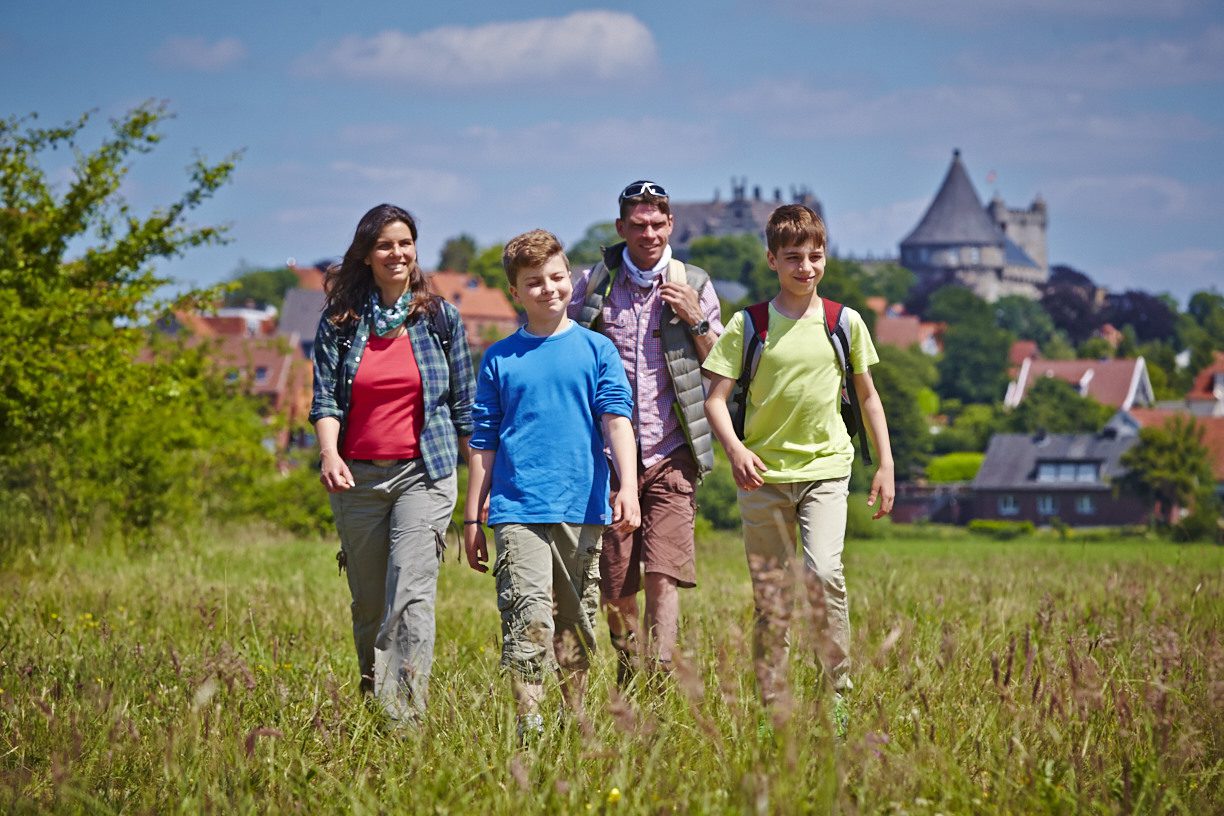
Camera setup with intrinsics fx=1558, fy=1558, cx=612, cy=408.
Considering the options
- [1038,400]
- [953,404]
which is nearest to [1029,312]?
[953,404]

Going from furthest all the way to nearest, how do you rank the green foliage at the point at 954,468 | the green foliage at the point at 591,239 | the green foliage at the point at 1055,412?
the green foliage at the point at 591,239 < the green foliage at the point at 1055,412 < the green foliage at the point at 954,468

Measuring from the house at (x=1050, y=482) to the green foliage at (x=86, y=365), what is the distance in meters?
74.2

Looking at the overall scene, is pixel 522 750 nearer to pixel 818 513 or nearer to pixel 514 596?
pixel 514 596

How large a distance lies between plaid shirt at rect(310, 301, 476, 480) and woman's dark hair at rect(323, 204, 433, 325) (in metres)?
0.04

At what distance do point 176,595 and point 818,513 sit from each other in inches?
170

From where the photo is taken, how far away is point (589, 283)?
5.62 m

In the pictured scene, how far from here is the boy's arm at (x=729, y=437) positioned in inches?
201

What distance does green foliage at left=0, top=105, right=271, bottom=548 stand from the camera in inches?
428

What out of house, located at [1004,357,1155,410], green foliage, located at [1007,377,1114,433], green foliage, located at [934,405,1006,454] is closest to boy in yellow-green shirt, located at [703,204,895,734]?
green foliage, located at [1007,377,1114,433]

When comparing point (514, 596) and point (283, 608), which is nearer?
point (514, 596)

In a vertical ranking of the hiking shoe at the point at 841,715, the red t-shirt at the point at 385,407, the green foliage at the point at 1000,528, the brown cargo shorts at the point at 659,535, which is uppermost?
the red t-shirt at the point at 385,407

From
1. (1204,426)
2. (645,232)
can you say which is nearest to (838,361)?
(645,232)

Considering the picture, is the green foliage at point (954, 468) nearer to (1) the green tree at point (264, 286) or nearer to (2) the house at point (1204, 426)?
(2) the house at point (1204, 426)

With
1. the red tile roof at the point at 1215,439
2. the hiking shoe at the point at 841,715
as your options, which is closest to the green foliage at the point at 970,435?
the red tile roof at the point at 1215,439
